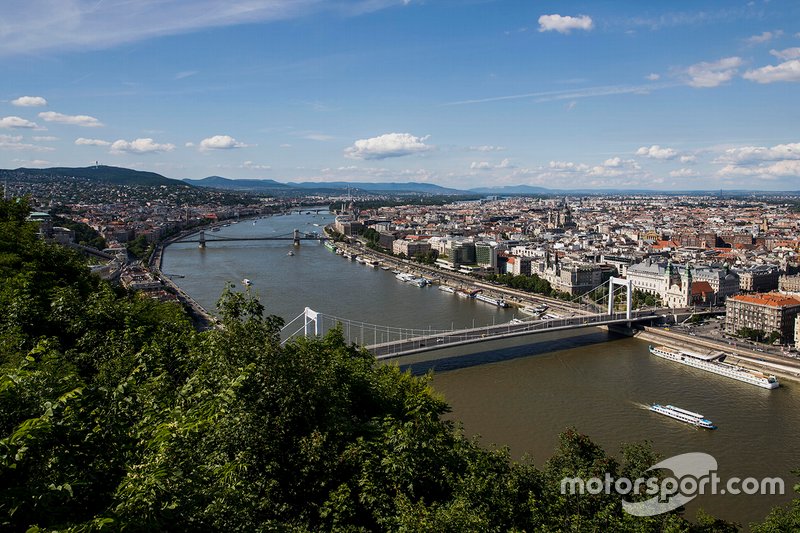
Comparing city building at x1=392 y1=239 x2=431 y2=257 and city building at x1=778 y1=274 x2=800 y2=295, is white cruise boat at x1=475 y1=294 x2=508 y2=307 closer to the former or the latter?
city building at x1=778 y1=274 x2=800 y2=295

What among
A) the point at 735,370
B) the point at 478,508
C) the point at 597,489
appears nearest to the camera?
the point at 478,508

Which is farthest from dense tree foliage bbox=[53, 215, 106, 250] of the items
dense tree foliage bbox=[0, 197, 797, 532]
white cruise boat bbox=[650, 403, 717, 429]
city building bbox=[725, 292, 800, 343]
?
white cruise boat bbox=[650, 403, 717, 429]

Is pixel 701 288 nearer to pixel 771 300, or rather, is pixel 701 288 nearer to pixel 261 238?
pixel 771 300

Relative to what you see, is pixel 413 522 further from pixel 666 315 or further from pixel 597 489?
pixel 666 315

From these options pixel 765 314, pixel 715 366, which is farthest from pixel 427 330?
pixel 765 314

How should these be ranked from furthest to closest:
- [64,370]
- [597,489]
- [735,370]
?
[735,370]
[597,489]
[64,370]

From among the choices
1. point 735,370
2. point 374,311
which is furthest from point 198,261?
point 735,370

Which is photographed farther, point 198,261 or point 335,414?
point 198,261
